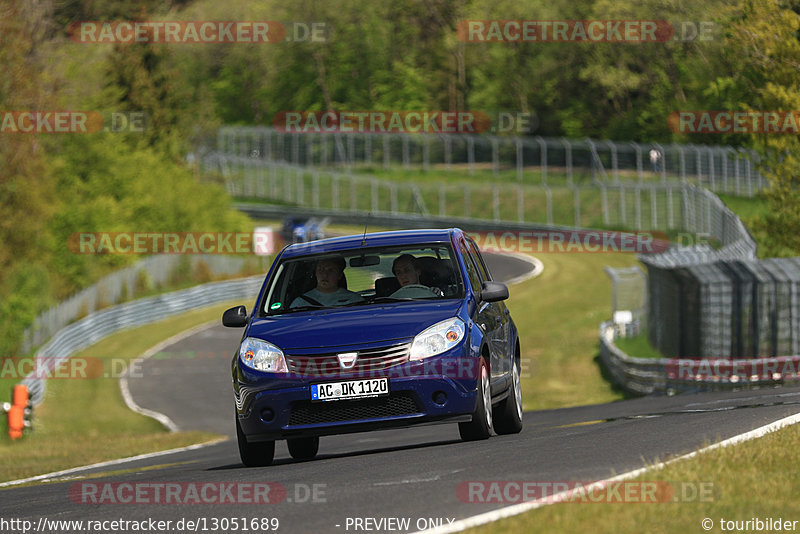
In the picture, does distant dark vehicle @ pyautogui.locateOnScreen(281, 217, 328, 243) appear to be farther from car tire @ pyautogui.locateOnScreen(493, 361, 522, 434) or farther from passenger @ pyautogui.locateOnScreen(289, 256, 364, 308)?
passenger @ pyautogui.locateOnScreen(289, 256, 364, 308)

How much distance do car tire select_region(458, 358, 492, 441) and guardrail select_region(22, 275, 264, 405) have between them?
2415cm

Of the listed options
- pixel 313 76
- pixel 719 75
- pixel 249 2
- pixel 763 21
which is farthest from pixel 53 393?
pixel 249 2

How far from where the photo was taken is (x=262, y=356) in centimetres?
1127

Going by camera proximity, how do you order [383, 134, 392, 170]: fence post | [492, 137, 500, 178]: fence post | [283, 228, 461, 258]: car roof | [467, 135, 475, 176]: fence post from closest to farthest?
[283, 228, 461, 258]: car roof < [492, 137, 500, 178]: fence post < [467, 135, 475, 176]: fence post < [383, 134, 392, 170]: fence post

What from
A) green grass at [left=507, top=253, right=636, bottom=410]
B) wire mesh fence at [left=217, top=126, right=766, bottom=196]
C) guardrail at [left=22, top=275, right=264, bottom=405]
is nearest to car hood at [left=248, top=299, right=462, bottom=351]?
green grass at [left=507, top=253, right=636, bottom=410]

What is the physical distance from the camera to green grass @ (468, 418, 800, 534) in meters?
6.86

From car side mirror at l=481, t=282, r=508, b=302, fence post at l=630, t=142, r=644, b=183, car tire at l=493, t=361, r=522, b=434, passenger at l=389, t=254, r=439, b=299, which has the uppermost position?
passenger at l=389, t=254, r=439, b=299

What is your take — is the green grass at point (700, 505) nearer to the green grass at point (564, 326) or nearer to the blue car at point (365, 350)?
the blue car at point (365, 350)

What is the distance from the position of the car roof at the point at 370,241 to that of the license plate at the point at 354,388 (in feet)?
5.10

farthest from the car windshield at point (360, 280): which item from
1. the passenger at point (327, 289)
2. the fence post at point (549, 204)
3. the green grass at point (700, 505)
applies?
the fence post at point (549, 204)

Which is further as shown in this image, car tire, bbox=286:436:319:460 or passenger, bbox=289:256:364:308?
car tire, bbox=286:436:319:460

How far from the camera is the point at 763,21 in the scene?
29.7 meters

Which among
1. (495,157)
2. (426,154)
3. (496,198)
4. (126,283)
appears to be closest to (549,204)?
(496,198)

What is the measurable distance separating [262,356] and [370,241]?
168 cm
